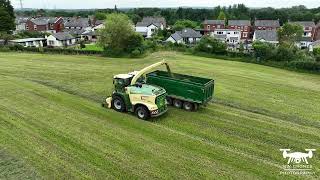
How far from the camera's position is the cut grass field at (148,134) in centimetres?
1255

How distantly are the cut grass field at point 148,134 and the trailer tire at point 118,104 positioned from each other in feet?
1.31

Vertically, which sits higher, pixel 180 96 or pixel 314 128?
pixel 180 96

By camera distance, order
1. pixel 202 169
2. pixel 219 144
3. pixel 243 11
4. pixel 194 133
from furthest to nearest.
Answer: pixel 243 11, pixel 194 133, pixel 219 144, pixel 202 169

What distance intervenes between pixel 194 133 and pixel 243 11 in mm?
116186

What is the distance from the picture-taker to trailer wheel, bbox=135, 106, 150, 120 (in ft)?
57.6

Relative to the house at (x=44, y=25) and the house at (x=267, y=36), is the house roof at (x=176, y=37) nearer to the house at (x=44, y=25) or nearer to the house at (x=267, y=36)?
the house at (x=267, y=36)

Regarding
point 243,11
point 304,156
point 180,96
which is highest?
point 243,11

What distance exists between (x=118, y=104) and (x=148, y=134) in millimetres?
3881

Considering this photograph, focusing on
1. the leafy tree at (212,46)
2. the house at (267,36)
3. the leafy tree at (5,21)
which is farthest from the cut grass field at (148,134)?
the leafy tree at (5,21)

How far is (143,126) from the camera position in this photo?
55.2 ft

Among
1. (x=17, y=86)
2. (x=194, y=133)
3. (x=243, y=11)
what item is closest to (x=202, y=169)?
(x=194, y=133)

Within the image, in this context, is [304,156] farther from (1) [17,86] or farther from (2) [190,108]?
(1) [17,86]

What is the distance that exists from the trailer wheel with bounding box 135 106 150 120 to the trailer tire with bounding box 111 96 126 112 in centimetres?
115

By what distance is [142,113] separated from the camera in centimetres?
1777
